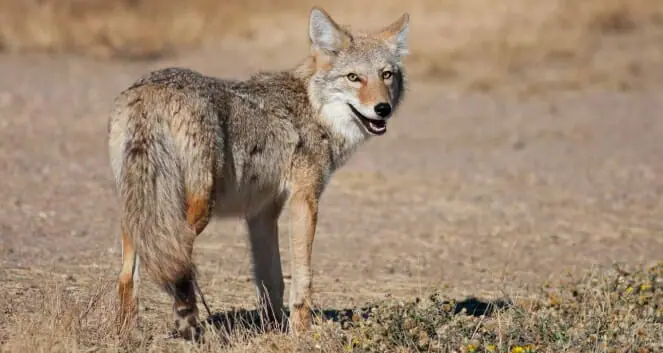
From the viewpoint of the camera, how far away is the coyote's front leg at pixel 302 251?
23.6 feet

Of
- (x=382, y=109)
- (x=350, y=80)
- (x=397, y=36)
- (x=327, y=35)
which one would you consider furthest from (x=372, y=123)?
(x=397, y=36)

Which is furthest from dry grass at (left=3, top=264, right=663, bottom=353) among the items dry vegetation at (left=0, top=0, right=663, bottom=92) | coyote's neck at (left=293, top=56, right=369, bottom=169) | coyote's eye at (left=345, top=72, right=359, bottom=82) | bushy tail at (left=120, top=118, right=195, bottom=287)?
dry vegetation at (left=0, top=0, right=663, bottom=92)

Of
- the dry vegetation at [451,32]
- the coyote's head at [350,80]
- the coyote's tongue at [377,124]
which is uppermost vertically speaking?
the dry vegetation at [451,32]

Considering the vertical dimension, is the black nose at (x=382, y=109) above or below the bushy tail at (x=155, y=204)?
above

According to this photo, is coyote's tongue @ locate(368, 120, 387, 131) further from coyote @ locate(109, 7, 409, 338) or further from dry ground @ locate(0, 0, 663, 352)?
dry ground @ locate(0, 0, 663, 352)

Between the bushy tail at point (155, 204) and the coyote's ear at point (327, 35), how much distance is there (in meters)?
1.73

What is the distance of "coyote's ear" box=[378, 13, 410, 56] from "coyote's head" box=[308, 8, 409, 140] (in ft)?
0.49

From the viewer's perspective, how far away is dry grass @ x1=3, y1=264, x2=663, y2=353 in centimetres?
632

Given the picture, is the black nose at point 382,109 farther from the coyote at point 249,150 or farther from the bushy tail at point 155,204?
the bushy tail at point 155,204

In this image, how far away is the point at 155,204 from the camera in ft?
20.1

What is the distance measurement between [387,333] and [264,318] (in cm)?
121

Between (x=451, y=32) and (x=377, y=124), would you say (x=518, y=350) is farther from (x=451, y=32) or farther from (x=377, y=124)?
(x=451, y=32)

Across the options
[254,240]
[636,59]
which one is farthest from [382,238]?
[636,59]

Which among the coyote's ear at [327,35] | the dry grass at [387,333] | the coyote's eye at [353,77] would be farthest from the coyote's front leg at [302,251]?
the coyote's ear at [327,35]
